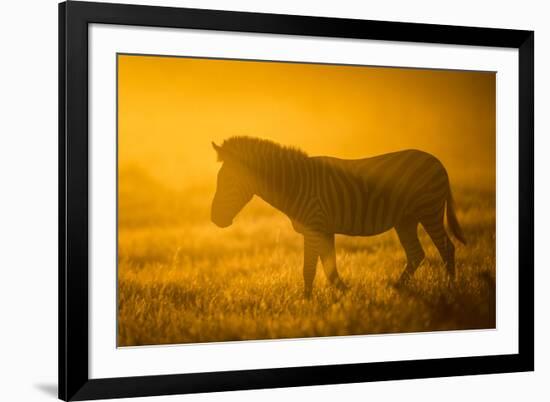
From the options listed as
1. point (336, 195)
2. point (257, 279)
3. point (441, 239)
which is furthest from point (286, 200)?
point (441, 239)

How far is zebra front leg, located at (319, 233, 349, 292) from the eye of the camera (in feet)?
14.0

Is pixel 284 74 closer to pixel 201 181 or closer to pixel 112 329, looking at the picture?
pixel 201 181

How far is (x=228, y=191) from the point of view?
13.5 ft

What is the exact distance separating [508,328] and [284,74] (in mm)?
1598

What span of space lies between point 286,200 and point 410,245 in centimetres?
63

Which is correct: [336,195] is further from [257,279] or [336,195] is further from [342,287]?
[257,279]

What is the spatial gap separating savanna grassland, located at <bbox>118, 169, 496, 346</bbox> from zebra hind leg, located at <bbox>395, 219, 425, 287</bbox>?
33 mm

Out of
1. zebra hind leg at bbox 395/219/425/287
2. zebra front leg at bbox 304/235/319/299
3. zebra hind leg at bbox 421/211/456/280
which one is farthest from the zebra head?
zebra hind leg at bbox 421/211/456/280

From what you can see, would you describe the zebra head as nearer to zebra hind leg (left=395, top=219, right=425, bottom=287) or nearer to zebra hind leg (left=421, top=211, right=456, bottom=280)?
zebra hind leg (left=395, top=219, right=425, bottom=287)

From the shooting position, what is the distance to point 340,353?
4254 mm

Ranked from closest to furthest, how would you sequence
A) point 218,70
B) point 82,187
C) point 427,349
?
1. point 82,187
2. point 218,70
3. point 427,349

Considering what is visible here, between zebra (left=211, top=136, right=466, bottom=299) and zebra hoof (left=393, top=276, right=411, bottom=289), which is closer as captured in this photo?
zebra (left=211, top=136, right=466, bottom=299)

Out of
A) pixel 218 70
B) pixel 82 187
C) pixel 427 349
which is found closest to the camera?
pixel 82 187

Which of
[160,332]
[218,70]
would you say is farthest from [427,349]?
[218,70]
